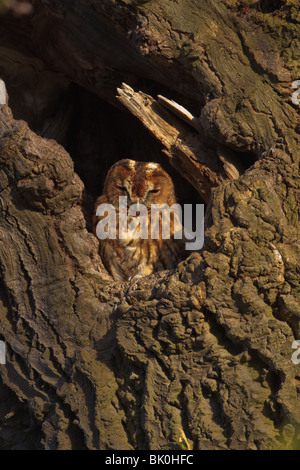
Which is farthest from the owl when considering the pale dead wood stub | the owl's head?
the pale dead wood stub

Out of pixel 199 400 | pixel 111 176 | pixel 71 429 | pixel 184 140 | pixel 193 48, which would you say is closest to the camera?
pixel 199 400

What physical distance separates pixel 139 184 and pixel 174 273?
1210mm

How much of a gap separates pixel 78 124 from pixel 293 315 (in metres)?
2.73

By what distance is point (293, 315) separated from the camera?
102 inches

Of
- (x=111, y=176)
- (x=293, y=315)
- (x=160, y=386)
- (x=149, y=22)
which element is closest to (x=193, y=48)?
(x=149, y=22)

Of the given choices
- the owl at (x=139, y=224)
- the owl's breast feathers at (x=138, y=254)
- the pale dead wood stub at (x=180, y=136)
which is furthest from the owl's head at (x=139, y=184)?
the pale dead wood stub at (x=180, y=136)

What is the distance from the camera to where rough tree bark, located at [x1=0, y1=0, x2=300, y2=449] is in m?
2.56

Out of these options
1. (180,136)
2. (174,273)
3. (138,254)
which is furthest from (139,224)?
(174,273)

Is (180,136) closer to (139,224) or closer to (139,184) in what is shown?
(139,184)

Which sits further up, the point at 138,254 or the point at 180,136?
the point at 180,136

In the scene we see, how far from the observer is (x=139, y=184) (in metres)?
3.87

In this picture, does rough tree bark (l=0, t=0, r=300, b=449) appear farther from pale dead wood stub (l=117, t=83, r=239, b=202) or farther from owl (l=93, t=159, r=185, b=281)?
owl (l=93, t=159, r=185, b=281)

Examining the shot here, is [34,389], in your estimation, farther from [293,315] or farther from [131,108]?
[131,108]

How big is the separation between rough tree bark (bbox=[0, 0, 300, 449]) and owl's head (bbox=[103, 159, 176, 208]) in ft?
1.41
